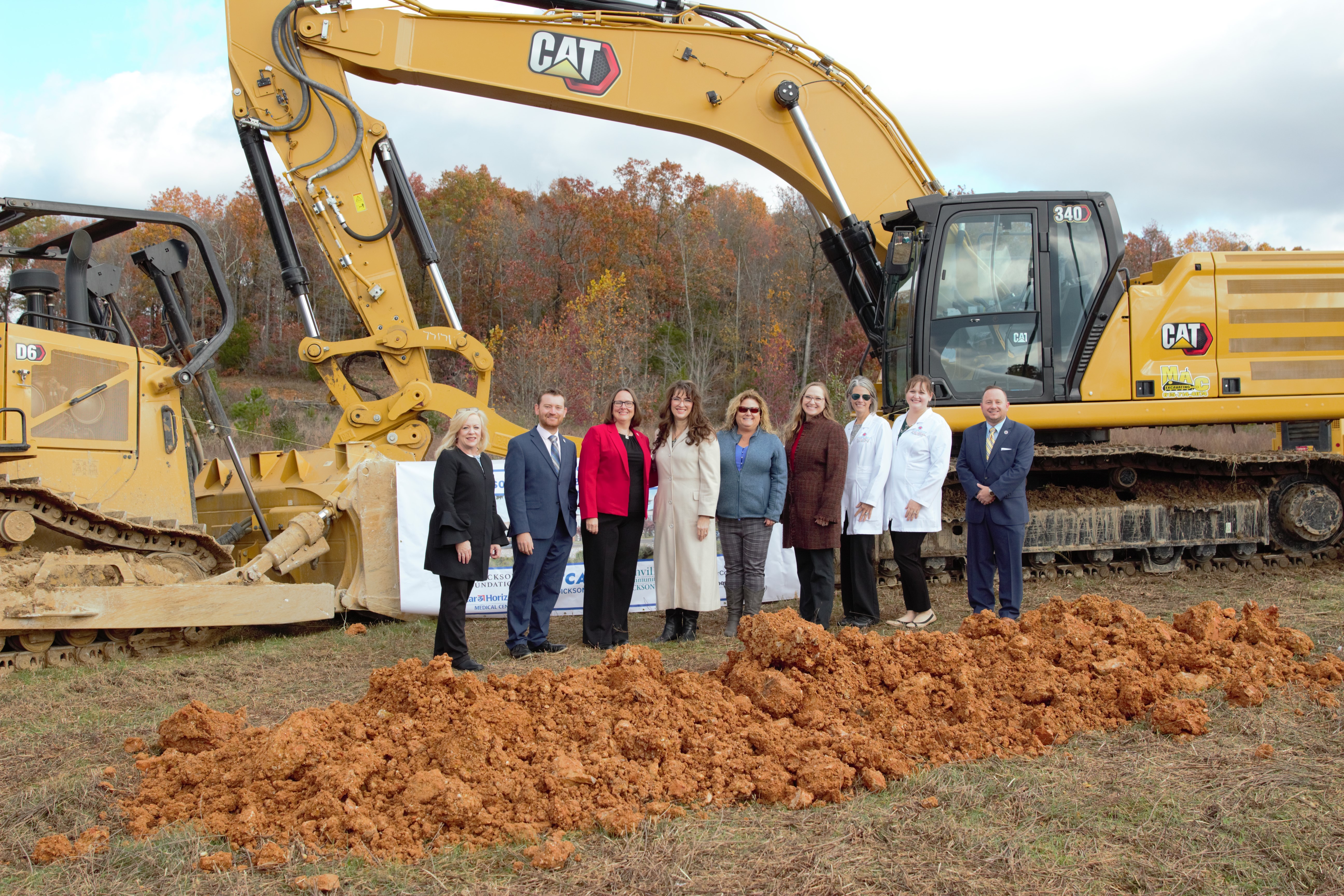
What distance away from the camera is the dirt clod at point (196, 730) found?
4117mm

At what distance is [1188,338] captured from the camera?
311 inches

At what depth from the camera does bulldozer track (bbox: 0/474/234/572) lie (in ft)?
18.9

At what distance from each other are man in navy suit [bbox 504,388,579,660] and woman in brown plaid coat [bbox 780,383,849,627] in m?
1.47

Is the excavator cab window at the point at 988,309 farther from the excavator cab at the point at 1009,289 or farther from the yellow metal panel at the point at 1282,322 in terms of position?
the yellow metal panel at the point at 1282,322

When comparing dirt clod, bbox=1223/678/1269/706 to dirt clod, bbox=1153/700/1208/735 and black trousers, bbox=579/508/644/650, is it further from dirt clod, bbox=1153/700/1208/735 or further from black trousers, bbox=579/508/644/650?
black trousers, bbox=579/508/644/650

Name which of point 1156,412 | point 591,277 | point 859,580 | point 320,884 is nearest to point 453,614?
point 320,884

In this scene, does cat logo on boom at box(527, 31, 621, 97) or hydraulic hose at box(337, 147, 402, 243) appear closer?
cat logo on boom at box(527, 31, 621, 97)

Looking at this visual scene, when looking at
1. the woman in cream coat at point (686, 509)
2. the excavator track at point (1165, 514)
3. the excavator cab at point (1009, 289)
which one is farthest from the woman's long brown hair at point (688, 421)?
the excavator track at point (1165, 514)

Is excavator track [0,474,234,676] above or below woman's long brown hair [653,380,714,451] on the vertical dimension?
below

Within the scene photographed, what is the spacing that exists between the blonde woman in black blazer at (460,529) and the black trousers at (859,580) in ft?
8.30

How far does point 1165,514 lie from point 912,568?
2994 mm

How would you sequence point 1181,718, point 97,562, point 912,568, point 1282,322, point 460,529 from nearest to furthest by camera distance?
point 1181,718, point 460,529, point 97,562, point 912,568, point 1282,322

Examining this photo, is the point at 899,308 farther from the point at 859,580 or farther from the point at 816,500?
the point at 859,580

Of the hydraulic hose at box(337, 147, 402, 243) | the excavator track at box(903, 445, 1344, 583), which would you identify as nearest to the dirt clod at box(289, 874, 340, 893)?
the excavator track at box(903, 445, 1344, 583)
